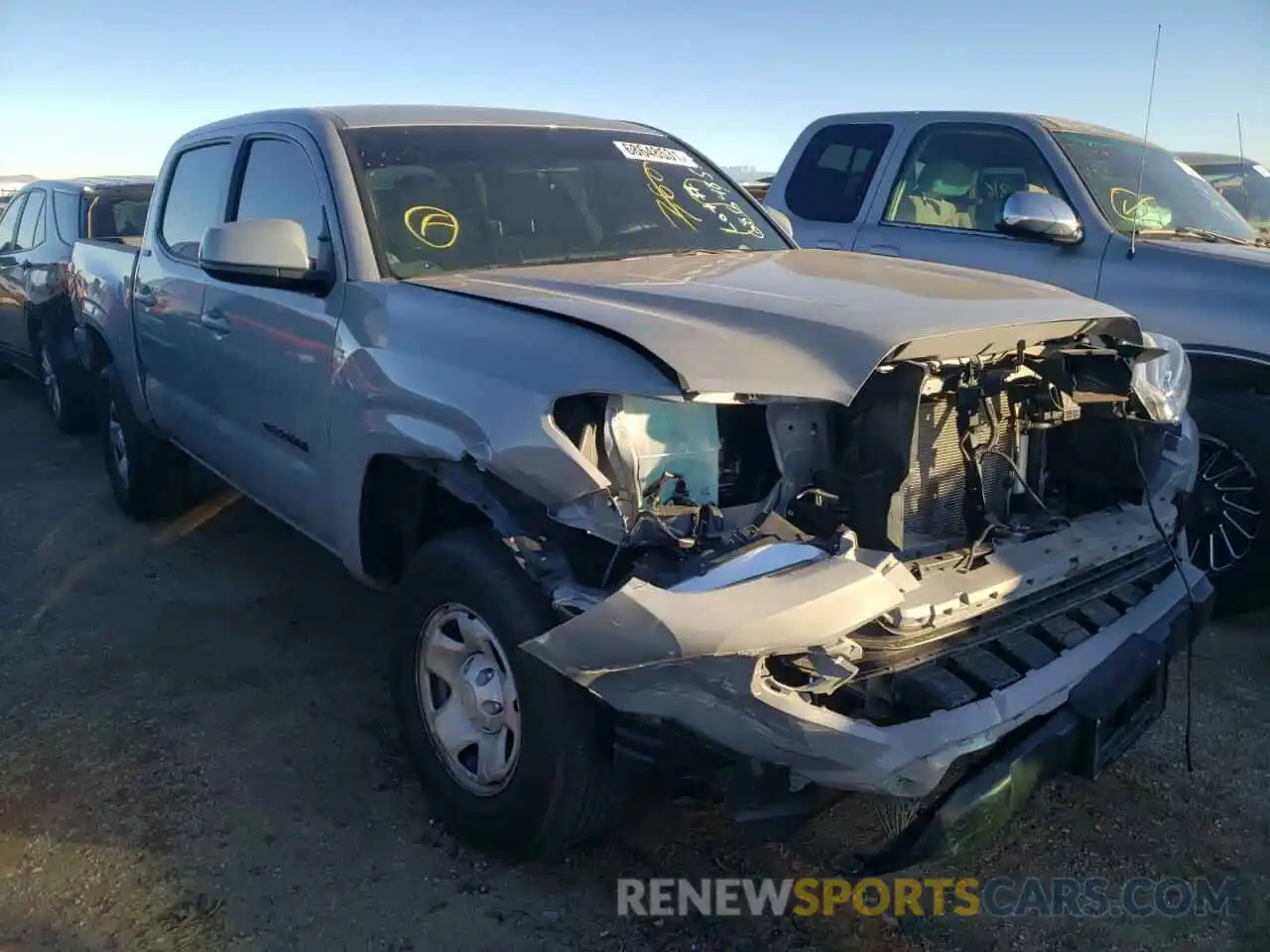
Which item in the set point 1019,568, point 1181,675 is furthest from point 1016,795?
point 1181,675

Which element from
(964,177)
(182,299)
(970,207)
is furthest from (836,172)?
(182,299)

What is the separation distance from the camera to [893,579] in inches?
92.5

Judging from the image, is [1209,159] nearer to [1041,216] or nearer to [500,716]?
[1041,216]

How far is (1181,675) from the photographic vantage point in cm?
394

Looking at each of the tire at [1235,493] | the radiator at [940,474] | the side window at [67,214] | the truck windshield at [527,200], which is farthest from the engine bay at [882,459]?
the side window at [67,214]

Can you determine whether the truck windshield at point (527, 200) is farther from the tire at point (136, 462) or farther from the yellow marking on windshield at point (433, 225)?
the tire at point (136, 462)

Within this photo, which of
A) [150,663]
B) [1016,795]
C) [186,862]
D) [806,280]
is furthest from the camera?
[150,663]

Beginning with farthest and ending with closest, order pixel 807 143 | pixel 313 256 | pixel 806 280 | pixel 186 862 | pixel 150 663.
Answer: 1. pixel 807 143
2. pixel 150 663
3. pixel 313 256
4. pixel 806 280
5. pixel 186 862

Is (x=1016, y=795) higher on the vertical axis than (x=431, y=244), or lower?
lower

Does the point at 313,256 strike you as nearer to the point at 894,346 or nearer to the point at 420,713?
the point at 420,713

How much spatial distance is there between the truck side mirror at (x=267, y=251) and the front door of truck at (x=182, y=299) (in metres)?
1.06

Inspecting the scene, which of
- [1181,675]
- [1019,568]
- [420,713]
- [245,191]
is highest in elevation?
[245,191]

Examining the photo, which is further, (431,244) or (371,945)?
(431,244)

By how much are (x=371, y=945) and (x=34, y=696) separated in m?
1.97
